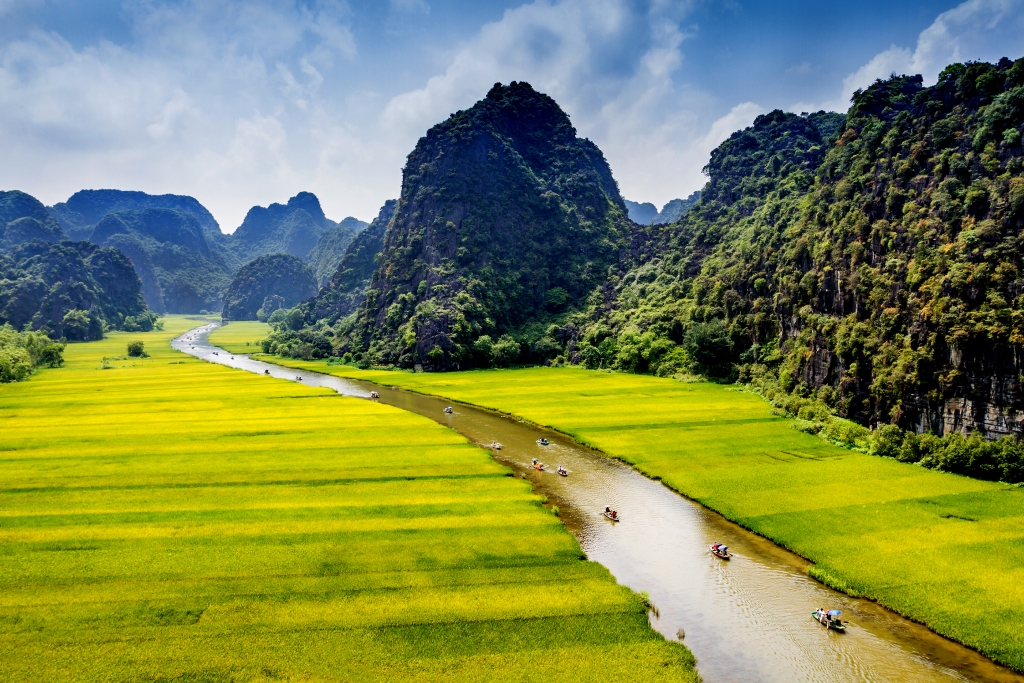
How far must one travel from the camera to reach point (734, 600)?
3038 centimetres


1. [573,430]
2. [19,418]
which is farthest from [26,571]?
[19,418]

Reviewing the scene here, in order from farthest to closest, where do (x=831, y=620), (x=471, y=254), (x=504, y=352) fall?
(x=471, y=254) → (x=504, y=352) → (x=831, y=620)

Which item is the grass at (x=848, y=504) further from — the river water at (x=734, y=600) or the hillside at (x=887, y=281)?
the hillside at (x=887, y=281)

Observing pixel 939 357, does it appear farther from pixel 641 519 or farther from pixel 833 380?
pixel 641 519

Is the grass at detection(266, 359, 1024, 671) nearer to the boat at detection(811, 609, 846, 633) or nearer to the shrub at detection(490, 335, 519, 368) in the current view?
the boat at detection(811, 609, 846, 633)

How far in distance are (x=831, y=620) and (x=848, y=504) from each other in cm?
1752

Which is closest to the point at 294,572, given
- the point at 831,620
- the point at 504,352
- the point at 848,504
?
the point at 831,620

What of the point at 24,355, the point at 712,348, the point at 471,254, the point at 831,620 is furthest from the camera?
the point at 471,254

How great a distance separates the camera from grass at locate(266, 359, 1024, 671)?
29422 millimetres

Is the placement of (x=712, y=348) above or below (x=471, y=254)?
below

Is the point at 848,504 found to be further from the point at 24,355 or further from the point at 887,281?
the point at 24,355

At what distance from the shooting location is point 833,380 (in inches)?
2813

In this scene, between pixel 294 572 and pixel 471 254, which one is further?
pixel 471 254

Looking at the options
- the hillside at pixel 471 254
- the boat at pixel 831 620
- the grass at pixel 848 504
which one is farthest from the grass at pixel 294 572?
the hillside at pixel 471 254
